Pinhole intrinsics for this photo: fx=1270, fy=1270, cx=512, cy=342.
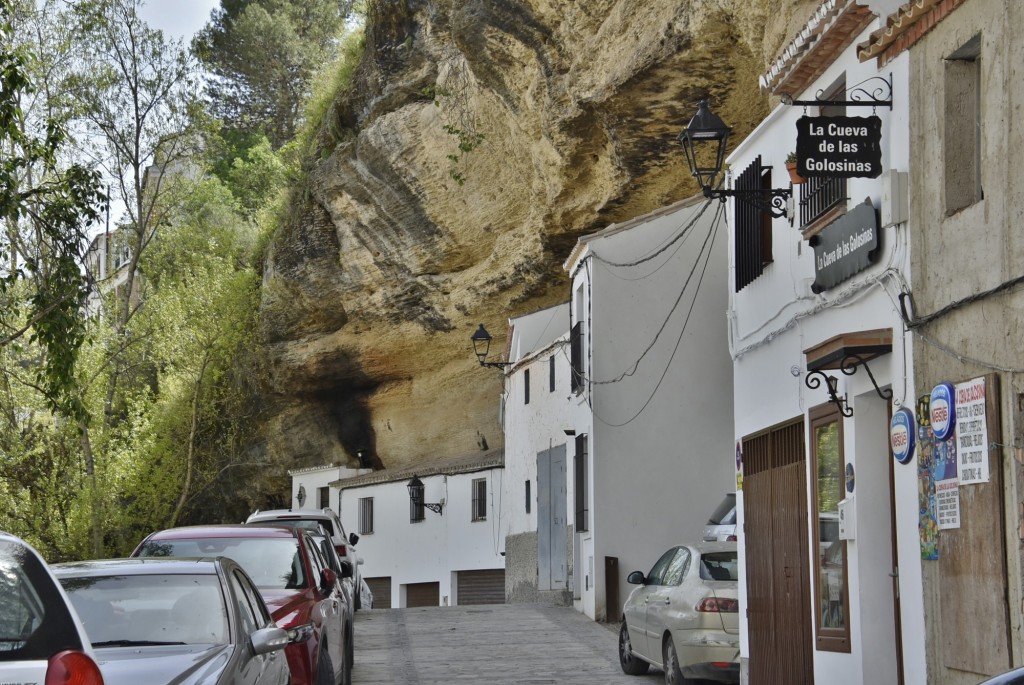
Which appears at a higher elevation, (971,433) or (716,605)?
(971,433)

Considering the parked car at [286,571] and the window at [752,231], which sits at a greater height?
the window at [752,231]

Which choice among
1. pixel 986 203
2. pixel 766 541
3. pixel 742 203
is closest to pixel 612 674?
pixel 766 541

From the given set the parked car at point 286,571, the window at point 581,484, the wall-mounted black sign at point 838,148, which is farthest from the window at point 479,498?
the wall-mounted black sign at point 838,148

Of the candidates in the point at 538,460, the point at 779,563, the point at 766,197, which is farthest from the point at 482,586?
the point at 766,197

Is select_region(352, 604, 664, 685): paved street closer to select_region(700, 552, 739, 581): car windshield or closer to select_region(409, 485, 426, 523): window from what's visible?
select_region(700, 552, 739, 581): car windshield

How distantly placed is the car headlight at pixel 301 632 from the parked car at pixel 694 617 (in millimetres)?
4522

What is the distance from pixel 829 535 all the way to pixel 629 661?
467 cm

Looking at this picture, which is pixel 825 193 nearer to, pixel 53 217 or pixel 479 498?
pixel 53 217

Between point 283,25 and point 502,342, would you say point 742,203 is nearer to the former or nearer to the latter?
point 502,342

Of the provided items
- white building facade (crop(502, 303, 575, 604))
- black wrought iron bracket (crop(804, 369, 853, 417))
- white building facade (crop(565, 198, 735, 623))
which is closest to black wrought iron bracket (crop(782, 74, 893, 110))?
black wrought iron bracket (crop(804, 369, 853, 417))

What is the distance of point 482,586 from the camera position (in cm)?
3319

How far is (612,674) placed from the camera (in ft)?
48.4

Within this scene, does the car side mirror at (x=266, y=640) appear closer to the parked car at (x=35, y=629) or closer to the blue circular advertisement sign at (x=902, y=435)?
the parked car at (x=35, y=629)

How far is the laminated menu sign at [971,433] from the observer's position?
25.6 ft
